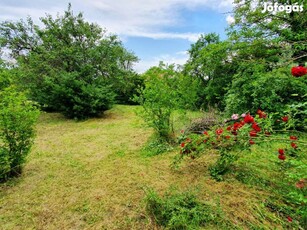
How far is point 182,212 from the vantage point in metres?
1.82

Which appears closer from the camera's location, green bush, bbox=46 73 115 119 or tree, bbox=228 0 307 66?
tree, bbox=228 0 307 66

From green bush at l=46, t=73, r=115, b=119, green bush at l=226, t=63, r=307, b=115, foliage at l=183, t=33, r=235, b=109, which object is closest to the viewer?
green bush at l=226, t=63, r=307, b=115

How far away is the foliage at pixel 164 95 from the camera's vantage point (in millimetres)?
4145

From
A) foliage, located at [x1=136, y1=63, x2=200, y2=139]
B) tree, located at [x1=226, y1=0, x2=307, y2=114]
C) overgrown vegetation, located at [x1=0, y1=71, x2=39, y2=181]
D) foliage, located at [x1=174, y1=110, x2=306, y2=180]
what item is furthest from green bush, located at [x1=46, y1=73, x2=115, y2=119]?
foliage, located at [x1=174, y1=110, x2=306, y2=180]

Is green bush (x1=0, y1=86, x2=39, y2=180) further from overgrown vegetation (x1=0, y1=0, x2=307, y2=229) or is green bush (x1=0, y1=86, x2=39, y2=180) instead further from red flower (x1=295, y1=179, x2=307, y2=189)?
red flower (x1=295, y1=179, x2=307, y2=189)

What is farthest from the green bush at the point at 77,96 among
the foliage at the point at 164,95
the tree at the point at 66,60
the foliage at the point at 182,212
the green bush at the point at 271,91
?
the foliage at the point at 182,212

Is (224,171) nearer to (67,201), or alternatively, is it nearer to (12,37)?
(67,201)

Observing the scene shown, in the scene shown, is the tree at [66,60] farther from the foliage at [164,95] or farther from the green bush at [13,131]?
the green bush at [13,131]

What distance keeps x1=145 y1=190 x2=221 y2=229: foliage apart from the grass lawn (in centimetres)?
8

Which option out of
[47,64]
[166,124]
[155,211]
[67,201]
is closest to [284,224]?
[155,211]

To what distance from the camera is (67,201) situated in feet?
7.58

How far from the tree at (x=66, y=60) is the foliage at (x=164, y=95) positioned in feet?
13.0

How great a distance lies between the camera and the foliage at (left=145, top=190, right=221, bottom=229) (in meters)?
1.74

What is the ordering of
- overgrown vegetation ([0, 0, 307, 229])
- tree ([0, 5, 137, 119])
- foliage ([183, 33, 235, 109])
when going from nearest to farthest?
overgrown vegetation ([0, 0, 307, 229]) < foliage ([183, 33, 235, 109]) < tree ([0, 5, 137, 119])
